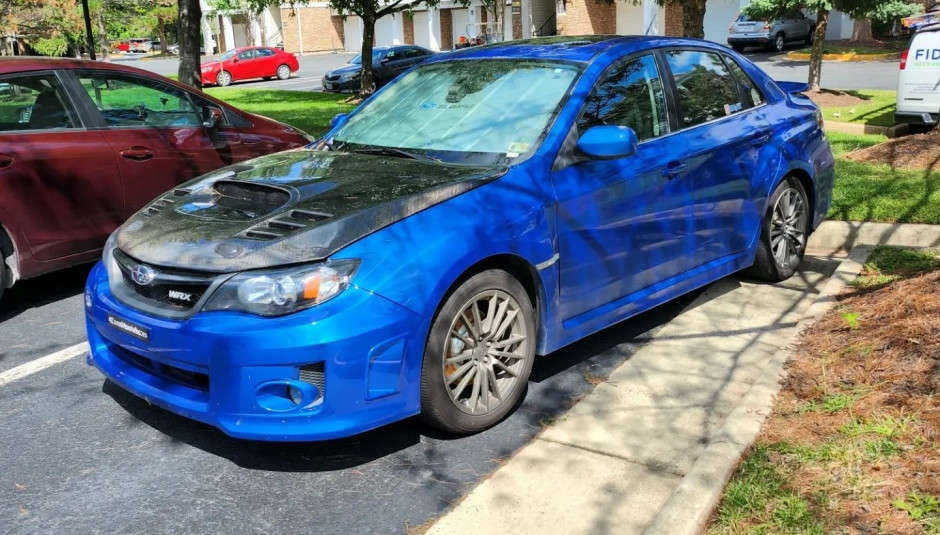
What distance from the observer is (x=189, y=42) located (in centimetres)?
1323

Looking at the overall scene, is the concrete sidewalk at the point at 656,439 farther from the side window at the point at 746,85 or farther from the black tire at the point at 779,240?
the side window at the point at 746,85

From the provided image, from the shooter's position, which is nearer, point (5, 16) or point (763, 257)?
point (763, 257)

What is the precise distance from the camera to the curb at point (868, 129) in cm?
1259

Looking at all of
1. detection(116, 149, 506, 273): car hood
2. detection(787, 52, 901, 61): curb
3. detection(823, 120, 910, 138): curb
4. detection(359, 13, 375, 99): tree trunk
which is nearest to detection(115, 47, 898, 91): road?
detection(787, 52, 901, 61): curb

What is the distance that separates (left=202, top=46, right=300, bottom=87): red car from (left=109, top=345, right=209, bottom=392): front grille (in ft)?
109

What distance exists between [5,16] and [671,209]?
30140 mm

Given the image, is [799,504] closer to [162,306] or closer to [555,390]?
[555,390]

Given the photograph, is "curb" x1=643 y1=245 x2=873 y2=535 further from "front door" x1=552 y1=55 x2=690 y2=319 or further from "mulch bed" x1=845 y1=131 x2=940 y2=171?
"mulch bed" x1=845 y1=131 x2=940 y2=171

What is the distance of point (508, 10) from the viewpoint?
5219 cm

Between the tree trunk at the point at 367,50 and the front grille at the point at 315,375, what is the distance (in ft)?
61.2

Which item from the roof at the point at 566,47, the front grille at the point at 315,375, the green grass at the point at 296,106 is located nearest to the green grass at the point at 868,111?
the green grass at the point at 296,106

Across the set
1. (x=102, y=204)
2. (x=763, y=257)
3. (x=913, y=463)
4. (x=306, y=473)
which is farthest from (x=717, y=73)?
(x=102, y=204)

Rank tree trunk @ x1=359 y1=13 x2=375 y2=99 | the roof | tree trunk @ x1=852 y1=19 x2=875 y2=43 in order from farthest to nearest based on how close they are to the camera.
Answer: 1. tree trunk @ x1=852 y1=19 x2=875 y2=43
2. tree trunk @ x1=359 y1=13 x2=375 y2=99
3. the roof

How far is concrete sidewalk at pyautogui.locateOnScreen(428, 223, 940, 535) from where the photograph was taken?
10.9ft
